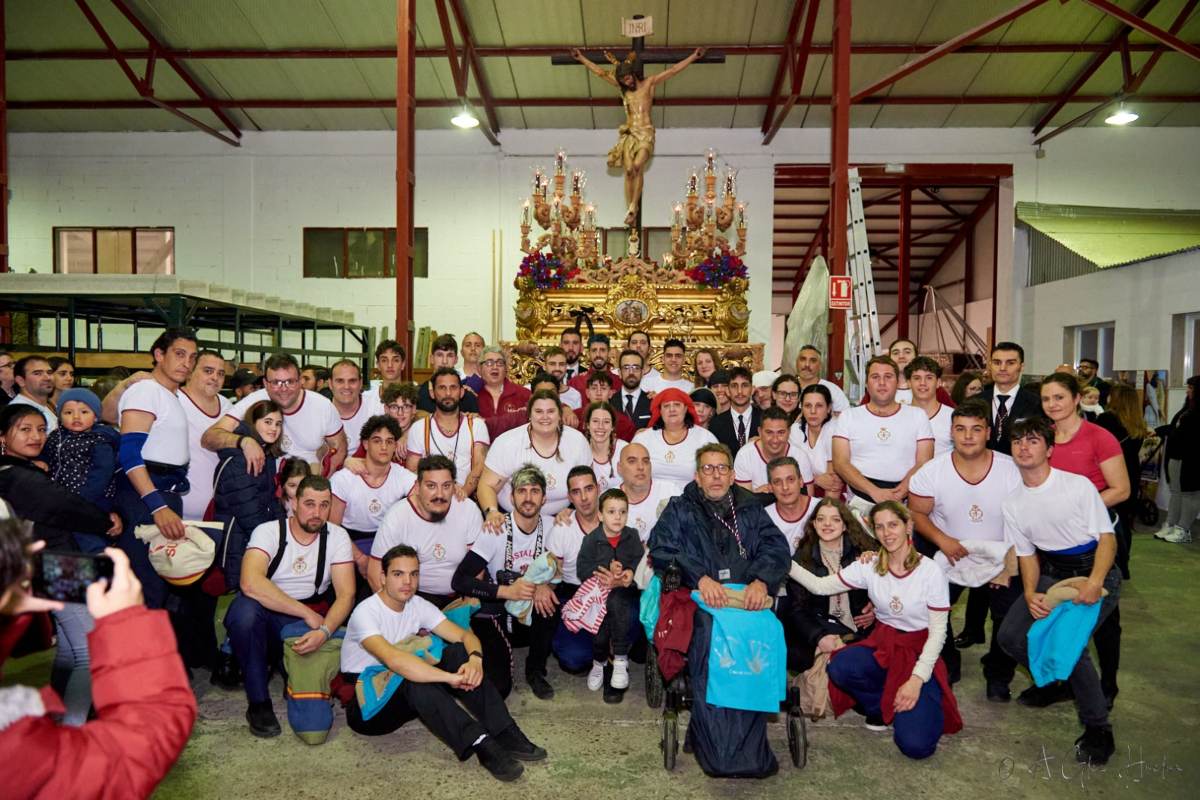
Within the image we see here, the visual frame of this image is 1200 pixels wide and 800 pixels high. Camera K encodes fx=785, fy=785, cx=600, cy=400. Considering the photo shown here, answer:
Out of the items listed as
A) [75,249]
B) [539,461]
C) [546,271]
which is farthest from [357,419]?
[75,249]

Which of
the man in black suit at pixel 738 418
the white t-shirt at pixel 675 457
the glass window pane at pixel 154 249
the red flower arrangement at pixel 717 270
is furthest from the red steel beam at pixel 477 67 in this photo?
the white t-shirt at pixel 675 457

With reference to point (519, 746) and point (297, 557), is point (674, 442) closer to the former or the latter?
point (519, 746)

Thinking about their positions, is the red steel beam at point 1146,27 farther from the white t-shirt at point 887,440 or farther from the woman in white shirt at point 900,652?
the woman in white shirt at point 900,652

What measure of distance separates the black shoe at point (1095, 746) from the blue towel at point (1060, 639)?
0.28 metres

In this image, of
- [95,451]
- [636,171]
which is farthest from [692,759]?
[636,171]

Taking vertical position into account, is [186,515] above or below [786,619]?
above

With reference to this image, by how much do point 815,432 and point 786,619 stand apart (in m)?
1.44

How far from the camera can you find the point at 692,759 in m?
3.58

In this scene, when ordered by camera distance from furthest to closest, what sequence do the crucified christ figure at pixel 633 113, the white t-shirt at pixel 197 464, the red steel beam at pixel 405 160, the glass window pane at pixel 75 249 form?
the glass window pane at pixel 75 249, the crucified christ figure at pixel 633 113, the red steel beam at pixel 405 160, the white t-shirt at pixel 197 464

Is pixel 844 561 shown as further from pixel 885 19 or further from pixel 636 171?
pixel 885 19

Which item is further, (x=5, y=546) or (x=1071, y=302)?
(x=1071, y=302)

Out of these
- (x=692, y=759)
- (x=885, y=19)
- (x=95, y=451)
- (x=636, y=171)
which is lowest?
(x=692, y=759)

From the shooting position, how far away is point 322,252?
52.0ft

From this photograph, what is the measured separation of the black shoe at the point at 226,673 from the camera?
435cm
